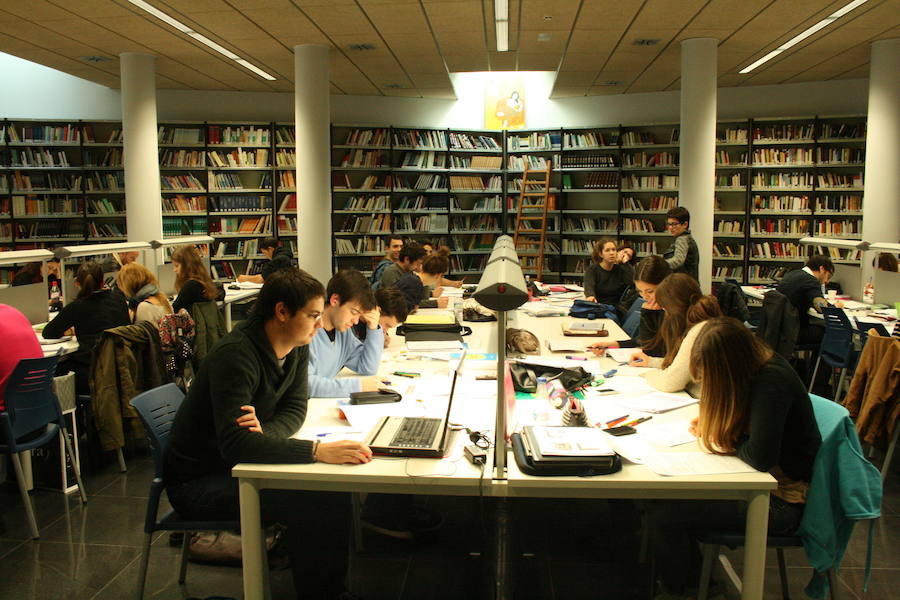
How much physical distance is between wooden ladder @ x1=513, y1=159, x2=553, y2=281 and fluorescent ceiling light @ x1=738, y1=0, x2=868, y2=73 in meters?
2.79

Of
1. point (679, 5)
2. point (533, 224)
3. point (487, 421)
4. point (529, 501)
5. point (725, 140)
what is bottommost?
point (529, 501)

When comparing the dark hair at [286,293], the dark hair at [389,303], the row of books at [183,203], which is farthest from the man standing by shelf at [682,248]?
the row of books at [183,203]

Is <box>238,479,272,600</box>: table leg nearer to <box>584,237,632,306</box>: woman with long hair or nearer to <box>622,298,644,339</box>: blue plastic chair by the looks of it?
<box>622,298,644,339</box>: blue plastic chair

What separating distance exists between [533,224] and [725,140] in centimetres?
284

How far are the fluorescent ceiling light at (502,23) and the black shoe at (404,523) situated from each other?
4.42 metres

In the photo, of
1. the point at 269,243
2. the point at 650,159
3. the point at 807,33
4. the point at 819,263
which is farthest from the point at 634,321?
the point at 650,159

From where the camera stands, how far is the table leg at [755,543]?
1989mm

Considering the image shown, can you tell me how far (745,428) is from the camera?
7.14 feet

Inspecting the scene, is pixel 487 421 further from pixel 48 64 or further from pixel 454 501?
pixel 48 64

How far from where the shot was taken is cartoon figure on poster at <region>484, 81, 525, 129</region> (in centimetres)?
1036

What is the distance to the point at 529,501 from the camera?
3639mm

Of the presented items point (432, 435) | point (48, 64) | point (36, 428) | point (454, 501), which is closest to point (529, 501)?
point (454, 501)

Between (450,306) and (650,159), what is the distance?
16.8ft

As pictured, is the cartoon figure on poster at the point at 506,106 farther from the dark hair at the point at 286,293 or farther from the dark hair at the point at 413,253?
the dark hair at the point at 286,293
